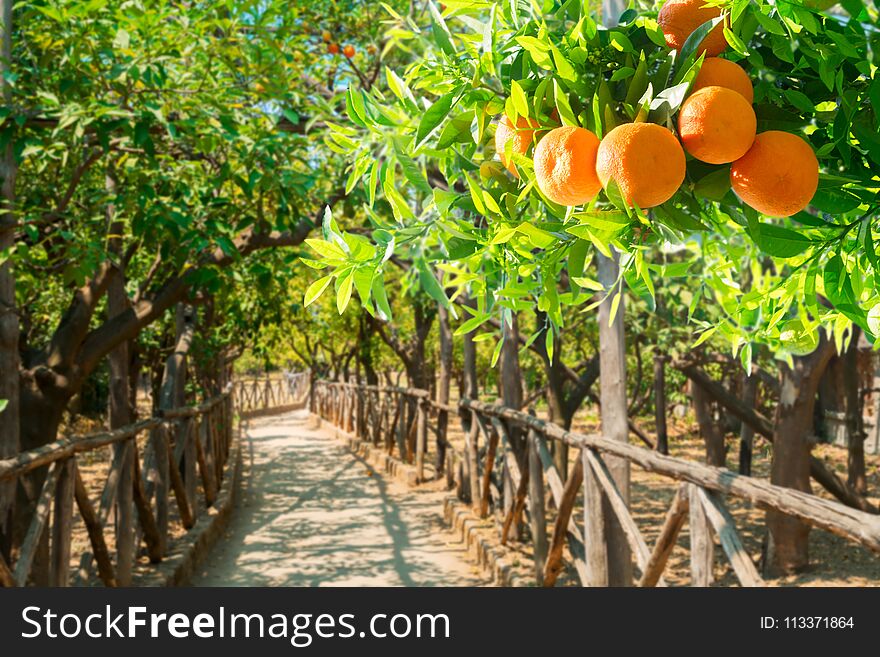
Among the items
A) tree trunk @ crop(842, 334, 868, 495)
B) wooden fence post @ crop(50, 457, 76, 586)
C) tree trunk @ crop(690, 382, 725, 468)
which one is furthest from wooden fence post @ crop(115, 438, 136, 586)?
tree trunk @ crop(842, 334, 868, 495)

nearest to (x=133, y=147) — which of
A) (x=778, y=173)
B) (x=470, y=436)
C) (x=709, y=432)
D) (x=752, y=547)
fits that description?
(x=778, y=173)

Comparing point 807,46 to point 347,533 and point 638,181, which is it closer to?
point 638,181

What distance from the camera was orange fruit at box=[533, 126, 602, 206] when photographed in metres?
0.75

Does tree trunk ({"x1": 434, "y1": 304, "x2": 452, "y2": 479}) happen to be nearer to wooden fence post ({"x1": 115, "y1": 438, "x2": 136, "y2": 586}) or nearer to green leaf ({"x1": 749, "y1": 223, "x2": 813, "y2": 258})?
wooden fence post ({"x1": 115, "y1": 438, "x2": 136, "y2": 586})

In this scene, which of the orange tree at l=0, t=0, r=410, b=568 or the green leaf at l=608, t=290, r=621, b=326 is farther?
the orange tree at l=0, t=0, r=410, b=568

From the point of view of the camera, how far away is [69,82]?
3.63 meters

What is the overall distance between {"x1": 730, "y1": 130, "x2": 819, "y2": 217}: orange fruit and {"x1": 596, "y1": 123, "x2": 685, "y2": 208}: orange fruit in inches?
3.3

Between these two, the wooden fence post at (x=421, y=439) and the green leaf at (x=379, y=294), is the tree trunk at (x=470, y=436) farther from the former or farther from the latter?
the green leaf at (x=379, y=294)

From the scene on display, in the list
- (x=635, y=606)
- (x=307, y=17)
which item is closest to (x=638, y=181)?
(x=635, y=606)

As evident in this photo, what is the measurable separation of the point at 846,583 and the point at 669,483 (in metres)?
4.72

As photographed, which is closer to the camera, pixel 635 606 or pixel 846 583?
pixel 635 606

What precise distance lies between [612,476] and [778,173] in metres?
3.47

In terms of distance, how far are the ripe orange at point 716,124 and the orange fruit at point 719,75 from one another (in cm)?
3

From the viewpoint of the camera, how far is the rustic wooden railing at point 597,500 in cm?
232
